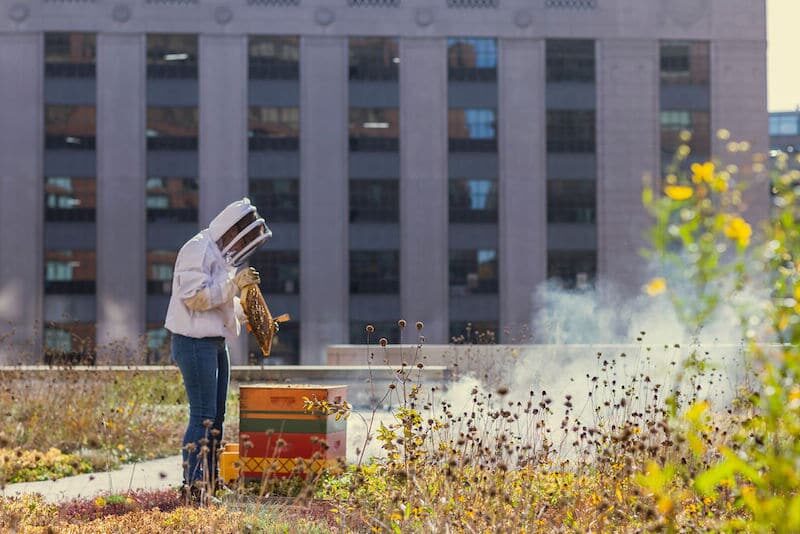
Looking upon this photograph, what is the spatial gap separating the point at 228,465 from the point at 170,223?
38.1 metres

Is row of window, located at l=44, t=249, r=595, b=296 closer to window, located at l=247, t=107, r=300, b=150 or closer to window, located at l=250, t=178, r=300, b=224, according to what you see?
window, located at l=250, t=178, r=300, b=224

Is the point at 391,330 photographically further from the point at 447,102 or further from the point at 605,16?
the point at 605,16

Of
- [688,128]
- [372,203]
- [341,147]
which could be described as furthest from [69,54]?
[688,128]

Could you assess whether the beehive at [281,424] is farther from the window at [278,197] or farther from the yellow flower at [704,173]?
the window at [278,197]

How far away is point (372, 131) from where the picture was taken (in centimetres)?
4550

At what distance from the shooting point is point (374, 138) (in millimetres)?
45469

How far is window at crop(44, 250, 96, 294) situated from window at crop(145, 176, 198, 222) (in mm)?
2977

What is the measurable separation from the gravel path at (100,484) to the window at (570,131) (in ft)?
121

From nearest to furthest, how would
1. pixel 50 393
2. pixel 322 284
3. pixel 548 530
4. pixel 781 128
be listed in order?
pixel 548 530, pixel 50 393, pixel 322 284, pixel 781 128

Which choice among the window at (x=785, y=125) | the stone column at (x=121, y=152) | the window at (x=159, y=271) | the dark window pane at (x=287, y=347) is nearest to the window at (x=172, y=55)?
the stone column at (x=121, y=152)

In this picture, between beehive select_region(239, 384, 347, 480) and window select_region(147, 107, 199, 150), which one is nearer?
beehive select_region(239, 384, 347, 480)

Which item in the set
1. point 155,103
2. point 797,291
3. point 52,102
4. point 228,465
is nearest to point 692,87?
point 155,103

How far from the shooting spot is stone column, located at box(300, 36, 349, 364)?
4425 centimetres

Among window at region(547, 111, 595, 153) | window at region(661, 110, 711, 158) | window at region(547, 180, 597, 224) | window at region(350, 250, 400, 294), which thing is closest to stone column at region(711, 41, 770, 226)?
window at region(661, 110, 711, 158)
